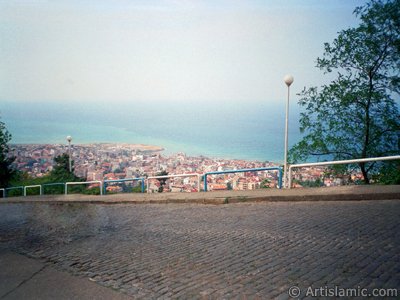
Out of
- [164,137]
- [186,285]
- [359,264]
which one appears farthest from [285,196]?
[164,137]

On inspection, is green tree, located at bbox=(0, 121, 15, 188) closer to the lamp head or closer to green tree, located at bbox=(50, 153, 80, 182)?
green tree, located at bbox=(50, 153, 80, 182)

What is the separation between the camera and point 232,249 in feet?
19.5

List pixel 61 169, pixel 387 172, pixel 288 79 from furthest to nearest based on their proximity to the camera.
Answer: pixel 61 169, pixel 387 172, pixel 288 79

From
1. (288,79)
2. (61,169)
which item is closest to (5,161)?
(61,169)

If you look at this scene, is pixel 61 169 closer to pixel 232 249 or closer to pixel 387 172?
pixel 387 172

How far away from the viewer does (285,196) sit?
10.4 metres

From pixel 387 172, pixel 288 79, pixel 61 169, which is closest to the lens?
pixel 288 79

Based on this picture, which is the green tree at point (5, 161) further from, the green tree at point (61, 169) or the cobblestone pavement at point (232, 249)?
the cobblestone pavement at point (232, 249)

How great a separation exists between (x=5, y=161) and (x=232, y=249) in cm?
4606

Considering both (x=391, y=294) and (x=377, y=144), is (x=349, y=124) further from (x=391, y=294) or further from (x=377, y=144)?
(x=391, y=294)

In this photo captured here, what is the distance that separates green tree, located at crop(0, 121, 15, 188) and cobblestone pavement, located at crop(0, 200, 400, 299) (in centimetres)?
3895

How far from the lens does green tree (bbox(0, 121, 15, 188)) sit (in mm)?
43344

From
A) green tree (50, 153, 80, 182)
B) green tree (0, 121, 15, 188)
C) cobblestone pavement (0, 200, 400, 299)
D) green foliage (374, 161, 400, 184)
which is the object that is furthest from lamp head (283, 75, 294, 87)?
green tree (0, 121, 15, 188)

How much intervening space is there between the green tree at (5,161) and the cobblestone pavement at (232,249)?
38.9 m
